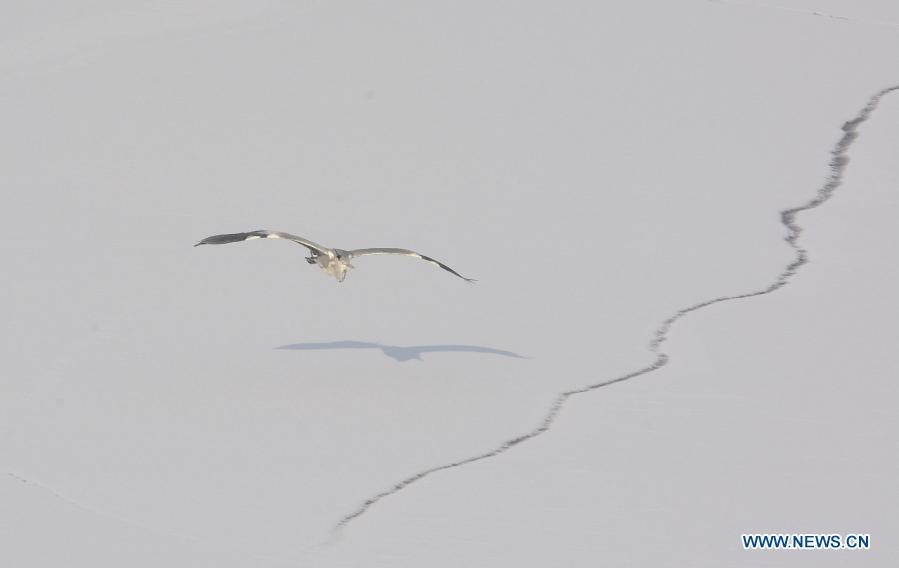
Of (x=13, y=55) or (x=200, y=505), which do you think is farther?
(x=13, y=55)

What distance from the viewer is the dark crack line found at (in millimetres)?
17766

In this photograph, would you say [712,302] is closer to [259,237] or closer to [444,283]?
[444,283]

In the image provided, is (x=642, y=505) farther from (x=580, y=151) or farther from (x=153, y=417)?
(x=580, y=151)

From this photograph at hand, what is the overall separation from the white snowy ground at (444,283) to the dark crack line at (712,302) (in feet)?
0.60

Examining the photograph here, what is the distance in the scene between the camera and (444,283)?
24719 millimetres

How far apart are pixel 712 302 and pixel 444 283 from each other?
4312 millimetres

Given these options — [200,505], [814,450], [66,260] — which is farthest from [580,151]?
[200,505]

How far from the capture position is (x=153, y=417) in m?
19.5

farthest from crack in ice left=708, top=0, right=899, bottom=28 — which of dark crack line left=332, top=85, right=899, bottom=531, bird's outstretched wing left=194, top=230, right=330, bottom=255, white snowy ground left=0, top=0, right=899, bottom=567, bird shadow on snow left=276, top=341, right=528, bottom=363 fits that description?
bird's outstretched wing left=194, top=230, right=330, bottom=255

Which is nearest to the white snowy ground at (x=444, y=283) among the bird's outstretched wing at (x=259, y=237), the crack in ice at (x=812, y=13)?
the crack in ice at (x=812, y=13)

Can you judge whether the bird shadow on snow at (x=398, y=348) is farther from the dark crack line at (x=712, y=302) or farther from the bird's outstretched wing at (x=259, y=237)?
the bird's outstretched wing at (x=259, y=237)

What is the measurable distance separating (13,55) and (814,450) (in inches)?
855

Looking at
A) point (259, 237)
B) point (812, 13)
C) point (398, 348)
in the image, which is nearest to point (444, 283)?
point (398, 348)

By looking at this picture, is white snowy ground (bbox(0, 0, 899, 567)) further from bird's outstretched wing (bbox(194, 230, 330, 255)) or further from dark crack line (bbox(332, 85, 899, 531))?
bird's outstretched wing (bbox(194, 230, 330, 255))
